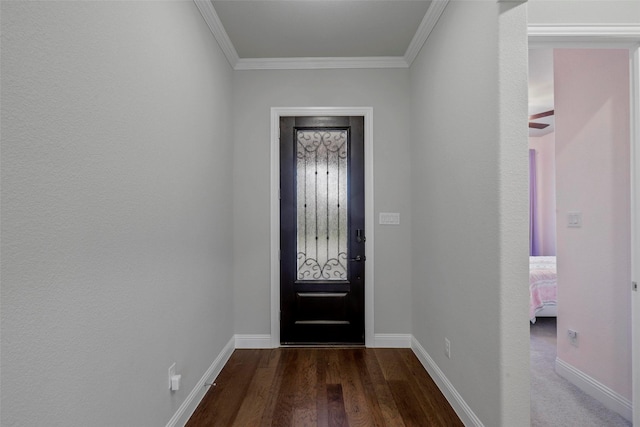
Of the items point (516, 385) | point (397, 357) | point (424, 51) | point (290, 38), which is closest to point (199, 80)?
point (290, 38)

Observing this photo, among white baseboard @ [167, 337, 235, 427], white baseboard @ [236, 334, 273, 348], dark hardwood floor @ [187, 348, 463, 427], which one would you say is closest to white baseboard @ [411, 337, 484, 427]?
dark hardwood floor @ [187, 348, 463, 427]

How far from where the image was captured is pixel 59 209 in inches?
39.6

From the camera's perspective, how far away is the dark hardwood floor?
1990 millimetres

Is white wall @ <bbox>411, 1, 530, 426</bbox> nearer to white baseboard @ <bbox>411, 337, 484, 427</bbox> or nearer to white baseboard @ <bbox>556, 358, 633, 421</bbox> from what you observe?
white baseboard @ <bbox>411, 337, 484, 427</bbox>

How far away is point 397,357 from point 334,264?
40.0 inches

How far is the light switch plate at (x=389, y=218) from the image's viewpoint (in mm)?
3100

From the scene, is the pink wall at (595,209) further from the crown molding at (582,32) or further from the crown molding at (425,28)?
the crown molding at (425,28)

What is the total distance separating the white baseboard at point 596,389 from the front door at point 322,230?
5.36 feet

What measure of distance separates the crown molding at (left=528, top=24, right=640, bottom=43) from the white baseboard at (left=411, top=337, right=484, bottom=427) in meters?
2.15

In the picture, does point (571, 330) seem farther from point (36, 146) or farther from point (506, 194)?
point (36, 146)

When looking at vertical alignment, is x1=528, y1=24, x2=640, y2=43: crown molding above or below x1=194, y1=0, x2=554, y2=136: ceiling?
below

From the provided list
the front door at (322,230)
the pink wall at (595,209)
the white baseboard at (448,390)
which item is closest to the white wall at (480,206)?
the white baseboard at (448,390)

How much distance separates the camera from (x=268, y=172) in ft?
10.2

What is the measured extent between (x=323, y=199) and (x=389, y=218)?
0.68m
